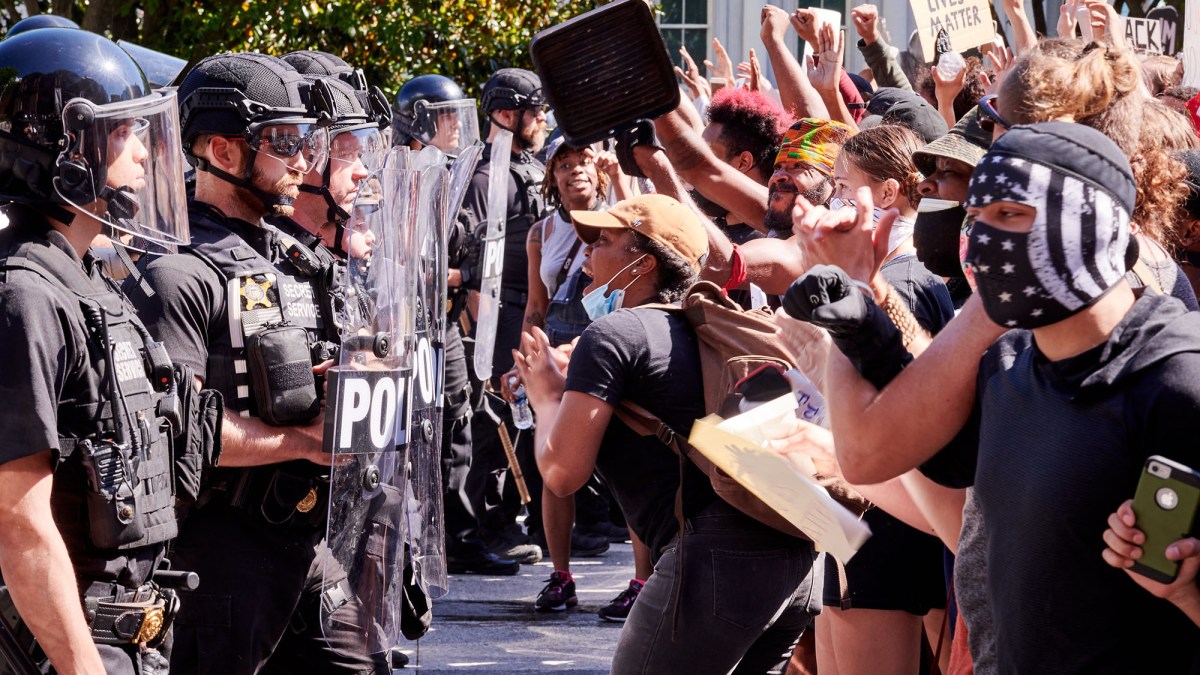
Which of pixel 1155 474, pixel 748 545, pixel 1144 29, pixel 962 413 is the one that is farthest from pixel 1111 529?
pixel 1144 29

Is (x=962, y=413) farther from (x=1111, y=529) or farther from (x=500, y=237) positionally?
(x=500, y=237)

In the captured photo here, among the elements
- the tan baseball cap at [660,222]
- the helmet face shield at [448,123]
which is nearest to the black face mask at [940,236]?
the tan baseball cap at [660,222]

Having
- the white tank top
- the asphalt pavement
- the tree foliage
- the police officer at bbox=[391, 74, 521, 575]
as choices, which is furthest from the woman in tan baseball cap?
A: the tree foliage

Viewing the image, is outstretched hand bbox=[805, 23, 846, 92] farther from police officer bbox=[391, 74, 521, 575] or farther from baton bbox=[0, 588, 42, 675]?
baton bbox=[0, 588, 42, 675]

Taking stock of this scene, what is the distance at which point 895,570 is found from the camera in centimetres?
410

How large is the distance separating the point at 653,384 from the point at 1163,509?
188cm

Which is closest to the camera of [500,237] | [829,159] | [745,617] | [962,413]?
[962,413]

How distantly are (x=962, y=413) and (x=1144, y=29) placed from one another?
5832 millimetres

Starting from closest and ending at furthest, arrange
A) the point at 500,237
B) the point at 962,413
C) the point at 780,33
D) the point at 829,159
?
1. the point at 962,413
2. the point at 829,159
3. the point at 780,33
4. the point at 500,237

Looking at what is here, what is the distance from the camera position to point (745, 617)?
12.1ft

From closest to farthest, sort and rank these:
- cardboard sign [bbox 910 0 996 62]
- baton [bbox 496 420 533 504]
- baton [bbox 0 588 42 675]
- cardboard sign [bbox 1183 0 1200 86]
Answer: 1. baton [bbox 0 588 42 675]
2. cardboard sign [bbox 1183 0 1200 86]
3. cardboard sign [bbox 910 0 996 62]
4. baton [bbox 496 420 533 504]

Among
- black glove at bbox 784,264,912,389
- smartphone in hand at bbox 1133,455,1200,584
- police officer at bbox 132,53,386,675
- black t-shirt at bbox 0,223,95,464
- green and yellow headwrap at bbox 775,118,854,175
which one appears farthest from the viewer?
green and yellow headwrap at bbox 775,118,854,175

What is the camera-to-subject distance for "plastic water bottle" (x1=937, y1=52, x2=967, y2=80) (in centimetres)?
598

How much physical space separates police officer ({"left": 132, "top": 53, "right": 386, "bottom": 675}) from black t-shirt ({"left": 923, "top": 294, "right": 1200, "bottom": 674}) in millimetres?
1948
